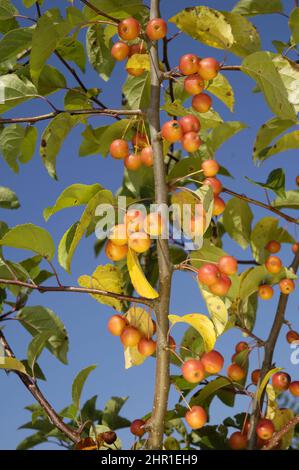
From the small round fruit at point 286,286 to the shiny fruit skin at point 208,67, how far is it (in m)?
0.85

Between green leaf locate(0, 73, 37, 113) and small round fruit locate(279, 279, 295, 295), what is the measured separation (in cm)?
113

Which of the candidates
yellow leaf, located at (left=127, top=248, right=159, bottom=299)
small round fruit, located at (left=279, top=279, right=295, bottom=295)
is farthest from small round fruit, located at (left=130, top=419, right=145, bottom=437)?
small round fruit, located at (left=279, top=279, right=295, bottom=295)

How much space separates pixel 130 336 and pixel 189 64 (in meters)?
0.82

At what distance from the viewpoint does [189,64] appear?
1923 mm

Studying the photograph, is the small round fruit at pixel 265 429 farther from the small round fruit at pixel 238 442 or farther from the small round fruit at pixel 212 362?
the small round fruit at pixel 212 362

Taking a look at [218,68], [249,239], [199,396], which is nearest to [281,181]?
[249,239]

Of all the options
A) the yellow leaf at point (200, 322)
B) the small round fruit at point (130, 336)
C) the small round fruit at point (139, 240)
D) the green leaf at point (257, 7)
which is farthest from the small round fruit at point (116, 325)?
the green leaf at point (257, 7)

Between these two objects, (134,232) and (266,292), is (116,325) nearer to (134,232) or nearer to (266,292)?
(134,232)

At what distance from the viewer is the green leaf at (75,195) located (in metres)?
1.82

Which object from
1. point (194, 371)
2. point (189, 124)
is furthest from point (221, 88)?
point (194, 371)

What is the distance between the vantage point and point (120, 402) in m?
Result: 3.21

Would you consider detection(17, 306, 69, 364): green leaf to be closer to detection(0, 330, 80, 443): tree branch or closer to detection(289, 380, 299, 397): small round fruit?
detection(0, 330, 80, 443): tree branch
